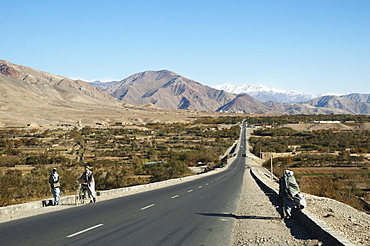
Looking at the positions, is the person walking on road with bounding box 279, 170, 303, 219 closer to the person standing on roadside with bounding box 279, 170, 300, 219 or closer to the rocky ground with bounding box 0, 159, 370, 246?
the person standing on roadside with bounding box 279, 170, 300, 219

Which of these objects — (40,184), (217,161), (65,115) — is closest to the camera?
(40,184)

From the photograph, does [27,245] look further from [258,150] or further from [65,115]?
[65,115]

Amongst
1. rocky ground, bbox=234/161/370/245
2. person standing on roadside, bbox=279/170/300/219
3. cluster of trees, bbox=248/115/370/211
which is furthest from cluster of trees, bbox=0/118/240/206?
cluster of trees, bbox=248/115/370/211

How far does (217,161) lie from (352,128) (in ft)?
281

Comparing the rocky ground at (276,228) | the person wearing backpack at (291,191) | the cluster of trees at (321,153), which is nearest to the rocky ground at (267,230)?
the rocky ground at (276,228)

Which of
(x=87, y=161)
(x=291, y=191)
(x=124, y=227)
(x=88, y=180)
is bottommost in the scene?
(x=87, y=161)

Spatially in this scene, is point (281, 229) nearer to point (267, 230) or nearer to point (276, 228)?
point (276, 228)

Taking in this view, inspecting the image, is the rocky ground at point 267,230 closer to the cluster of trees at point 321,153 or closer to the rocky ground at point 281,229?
the rocky ground at point 281,229

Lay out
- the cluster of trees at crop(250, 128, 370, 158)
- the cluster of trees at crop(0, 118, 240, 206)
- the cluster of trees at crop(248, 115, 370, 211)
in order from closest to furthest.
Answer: the cluster of trees at crop(0, 118, 240, 206)
the cluster of trees at crop(248, 115, 370, 211)
the cluster of trees at crop(250, 128, 370, 158)

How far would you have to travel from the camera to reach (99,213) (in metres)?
15.2

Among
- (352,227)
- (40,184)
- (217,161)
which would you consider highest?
(352,227)

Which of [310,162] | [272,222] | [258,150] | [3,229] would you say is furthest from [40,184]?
[258,150]

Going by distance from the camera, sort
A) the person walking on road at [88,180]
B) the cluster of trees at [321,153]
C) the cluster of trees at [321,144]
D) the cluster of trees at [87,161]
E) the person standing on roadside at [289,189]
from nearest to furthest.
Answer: the person standing on roadside at [289,189], the person walking on road at [88,180], the cluster of trees at [87,161], the cluster of trees at [321,153], the cluster of trees at [321,144]

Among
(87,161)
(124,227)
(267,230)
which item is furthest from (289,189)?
(87,161)
